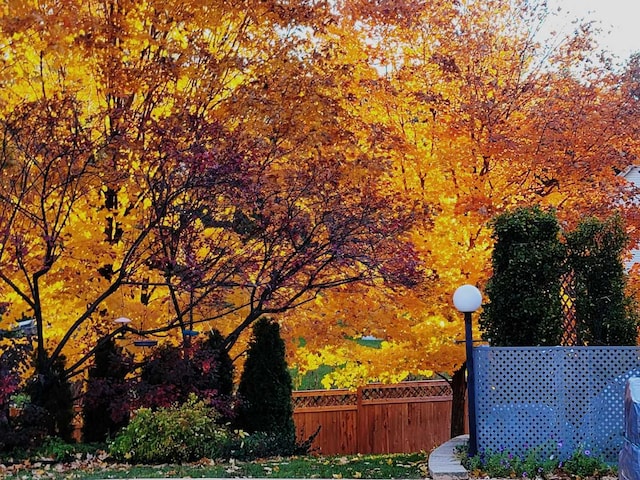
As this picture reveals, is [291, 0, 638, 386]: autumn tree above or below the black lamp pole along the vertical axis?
above

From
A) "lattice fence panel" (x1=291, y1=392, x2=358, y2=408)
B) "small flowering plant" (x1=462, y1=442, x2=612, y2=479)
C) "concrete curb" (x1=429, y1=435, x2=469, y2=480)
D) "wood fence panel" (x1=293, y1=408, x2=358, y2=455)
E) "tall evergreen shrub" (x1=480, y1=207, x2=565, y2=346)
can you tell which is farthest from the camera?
"lattice fence panel" (x1=291, y1=392, x2=358, y2=408)

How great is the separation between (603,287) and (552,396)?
134 centimetres

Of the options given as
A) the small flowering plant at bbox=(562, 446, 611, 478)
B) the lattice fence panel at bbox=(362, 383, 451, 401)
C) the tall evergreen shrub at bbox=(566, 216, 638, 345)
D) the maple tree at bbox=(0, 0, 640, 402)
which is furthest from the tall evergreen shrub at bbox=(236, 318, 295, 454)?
the tall evergreen shrub at bbox=(566, 216, 638, 345)

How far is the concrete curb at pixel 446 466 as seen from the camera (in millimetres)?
7180

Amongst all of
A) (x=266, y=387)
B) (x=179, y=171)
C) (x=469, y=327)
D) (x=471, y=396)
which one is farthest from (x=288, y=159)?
(x=471, y=396)

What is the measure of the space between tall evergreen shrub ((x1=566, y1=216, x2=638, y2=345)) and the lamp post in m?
1.37

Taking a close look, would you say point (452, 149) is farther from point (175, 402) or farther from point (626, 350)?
point (175, 402)

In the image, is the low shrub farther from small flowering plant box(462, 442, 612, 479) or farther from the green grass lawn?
small flowering plant box(462, 442, 612, 479)

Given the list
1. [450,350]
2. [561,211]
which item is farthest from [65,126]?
[561,211]

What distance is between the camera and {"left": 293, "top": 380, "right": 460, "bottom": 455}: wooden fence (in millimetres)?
14188

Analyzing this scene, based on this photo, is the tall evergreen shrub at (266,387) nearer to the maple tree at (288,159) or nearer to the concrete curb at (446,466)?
the maple tree at (288,159)

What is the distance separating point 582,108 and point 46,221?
7.34 metres

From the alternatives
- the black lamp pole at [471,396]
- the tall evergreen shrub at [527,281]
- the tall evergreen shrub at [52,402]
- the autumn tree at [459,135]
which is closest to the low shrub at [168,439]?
the tall evergreen shrub at [52,402]

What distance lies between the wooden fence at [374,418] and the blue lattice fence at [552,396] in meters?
6.55
